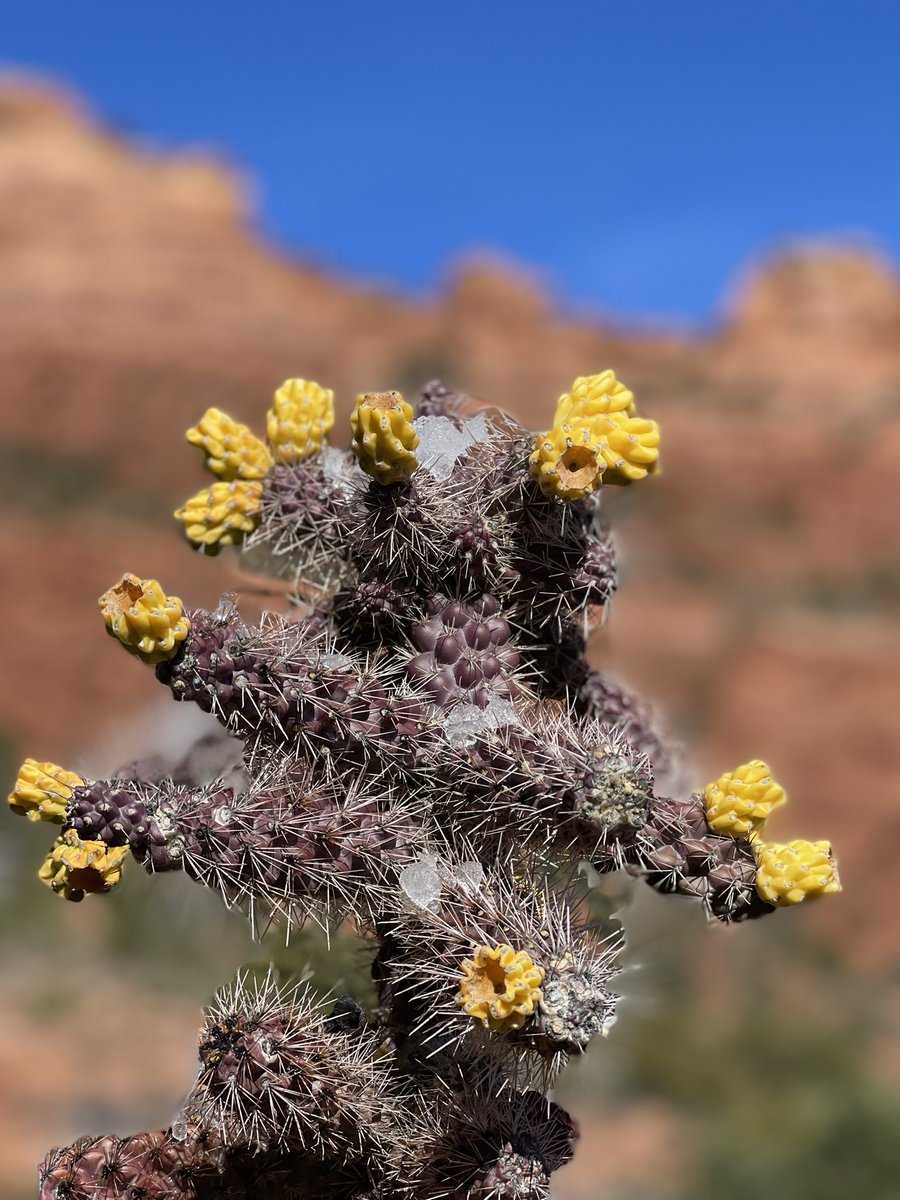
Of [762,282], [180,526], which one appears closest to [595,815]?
[180,526]

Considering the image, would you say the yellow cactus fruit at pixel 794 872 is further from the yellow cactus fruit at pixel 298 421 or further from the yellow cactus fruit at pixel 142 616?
the yellow cactus fruit at pixel 298 421

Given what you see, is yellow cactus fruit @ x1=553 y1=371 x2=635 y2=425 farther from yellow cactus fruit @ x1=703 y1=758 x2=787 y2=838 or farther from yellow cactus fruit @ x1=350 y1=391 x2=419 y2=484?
yellow cactus fruit @ x1=703 y1=758 x2=787 y2=838

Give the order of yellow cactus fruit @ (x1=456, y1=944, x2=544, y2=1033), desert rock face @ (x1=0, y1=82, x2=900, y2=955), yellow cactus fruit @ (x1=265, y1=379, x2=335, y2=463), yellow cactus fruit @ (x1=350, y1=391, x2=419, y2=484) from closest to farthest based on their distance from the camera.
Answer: yellow cactus fruit @ (x1=456, y1=944, x2=544, y2=1033) → yellow cactus fruit @ (x1=350, y1=391, x2=419, y2=484) → yellow cactus fruit @ (x1=265, y1=379, x2=335, y2=463) → desert rock face @ (x1=0, y1=82, x2=900, y2=955)

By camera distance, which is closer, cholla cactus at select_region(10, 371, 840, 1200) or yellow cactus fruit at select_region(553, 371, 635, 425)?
cholla cactus at select_region(10, 371, 840, 1200)

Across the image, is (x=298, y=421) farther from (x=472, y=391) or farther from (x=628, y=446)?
(x=472, y=391)

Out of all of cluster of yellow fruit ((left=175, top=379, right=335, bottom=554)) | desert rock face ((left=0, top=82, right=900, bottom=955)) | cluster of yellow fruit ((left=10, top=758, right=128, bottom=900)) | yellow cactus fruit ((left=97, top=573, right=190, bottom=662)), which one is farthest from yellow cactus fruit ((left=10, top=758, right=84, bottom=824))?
desert rock face ((left=0, top=82, right=900, bottom=955))

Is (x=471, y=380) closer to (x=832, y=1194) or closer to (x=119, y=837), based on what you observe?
(x=832, y=1194)
